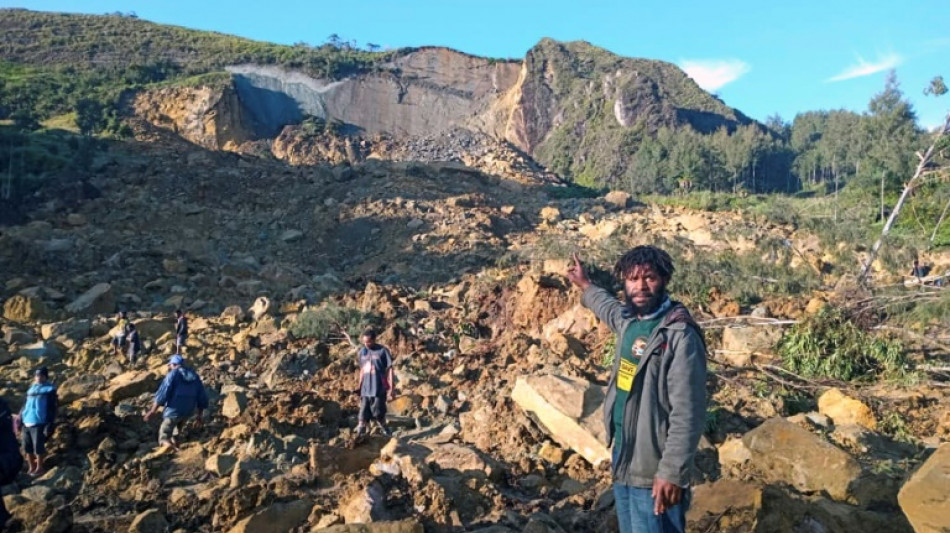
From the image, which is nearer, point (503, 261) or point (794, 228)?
point (503, 261)

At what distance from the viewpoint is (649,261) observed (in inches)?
88.4

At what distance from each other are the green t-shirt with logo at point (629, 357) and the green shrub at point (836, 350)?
457 cm

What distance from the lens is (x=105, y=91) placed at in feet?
104

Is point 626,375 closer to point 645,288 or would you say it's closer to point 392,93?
point 645,288

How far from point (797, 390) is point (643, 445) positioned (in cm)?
448

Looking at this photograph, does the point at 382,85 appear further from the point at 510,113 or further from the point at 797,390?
the point at 797,390

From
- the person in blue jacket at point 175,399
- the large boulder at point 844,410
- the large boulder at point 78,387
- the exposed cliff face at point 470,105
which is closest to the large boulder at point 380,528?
the person in blue jacket at point 175,399

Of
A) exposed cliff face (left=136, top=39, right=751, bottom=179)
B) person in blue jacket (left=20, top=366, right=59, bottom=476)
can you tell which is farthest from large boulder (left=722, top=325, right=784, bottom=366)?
exposed cliff face (left=136, top=39, right=751, bottom=179)

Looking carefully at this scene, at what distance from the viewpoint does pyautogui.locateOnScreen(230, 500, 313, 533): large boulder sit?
10.5 feet

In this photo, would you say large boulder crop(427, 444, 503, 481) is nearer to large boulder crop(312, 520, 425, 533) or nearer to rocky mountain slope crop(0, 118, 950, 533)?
rocky mountain slope crop(0, 118, 950, 533)

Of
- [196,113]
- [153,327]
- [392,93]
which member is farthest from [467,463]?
[392,93]

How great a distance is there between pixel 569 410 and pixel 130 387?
4.89m

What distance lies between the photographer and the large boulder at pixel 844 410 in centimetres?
524

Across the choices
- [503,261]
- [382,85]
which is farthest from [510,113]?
[503,261]
